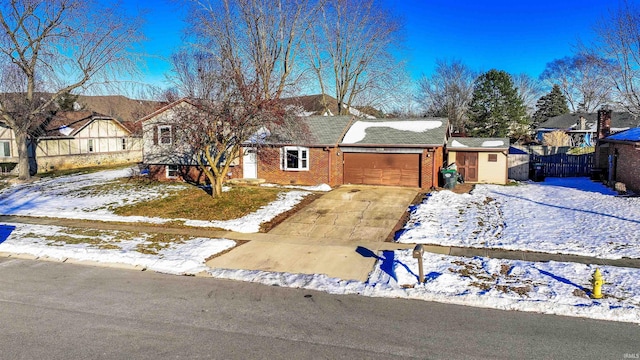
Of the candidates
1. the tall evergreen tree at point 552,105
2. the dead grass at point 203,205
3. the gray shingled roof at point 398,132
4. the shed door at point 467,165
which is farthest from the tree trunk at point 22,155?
the tall evergreen tree at point 552,105

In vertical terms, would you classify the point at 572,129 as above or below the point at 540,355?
above

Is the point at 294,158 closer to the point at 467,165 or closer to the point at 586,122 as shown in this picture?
the point at 467,165

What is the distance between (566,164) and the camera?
2714 centimetres

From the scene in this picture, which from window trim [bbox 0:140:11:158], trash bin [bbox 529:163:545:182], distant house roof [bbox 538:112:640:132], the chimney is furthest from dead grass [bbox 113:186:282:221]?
distant house roof [bbox 538:112:640:132]

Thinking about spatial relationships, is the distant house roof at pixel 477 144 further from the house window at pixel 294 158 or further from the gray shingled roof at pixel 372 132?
the house window at pixel 294 158

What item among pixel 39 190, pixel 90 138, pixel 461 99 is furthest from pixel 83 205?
pixel 461 99

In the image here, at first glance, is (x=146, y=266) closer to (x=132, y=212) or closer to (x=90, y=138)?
(x=132, y=212)

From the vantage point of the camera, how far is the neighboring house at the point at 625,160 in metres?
19.1

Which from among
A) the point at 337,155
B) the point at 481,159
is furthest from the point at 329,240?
the point at 481,159

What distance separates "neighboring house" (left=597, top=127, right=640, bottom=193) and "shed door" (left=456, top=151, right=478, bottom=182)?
640 cm

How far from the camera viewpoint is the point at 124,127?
137ft

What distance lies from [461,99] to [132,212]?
1795 inches

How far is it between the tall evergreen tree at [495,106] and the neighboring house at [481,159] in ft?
63.3

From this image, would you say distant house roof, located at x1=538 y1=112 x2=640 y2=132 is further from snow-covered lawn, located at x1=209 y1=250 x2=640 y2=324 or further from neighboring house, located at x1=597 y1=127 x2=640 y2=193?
snow-covered lawn, located at x1=209 y1=250 x2=640 y2=324
